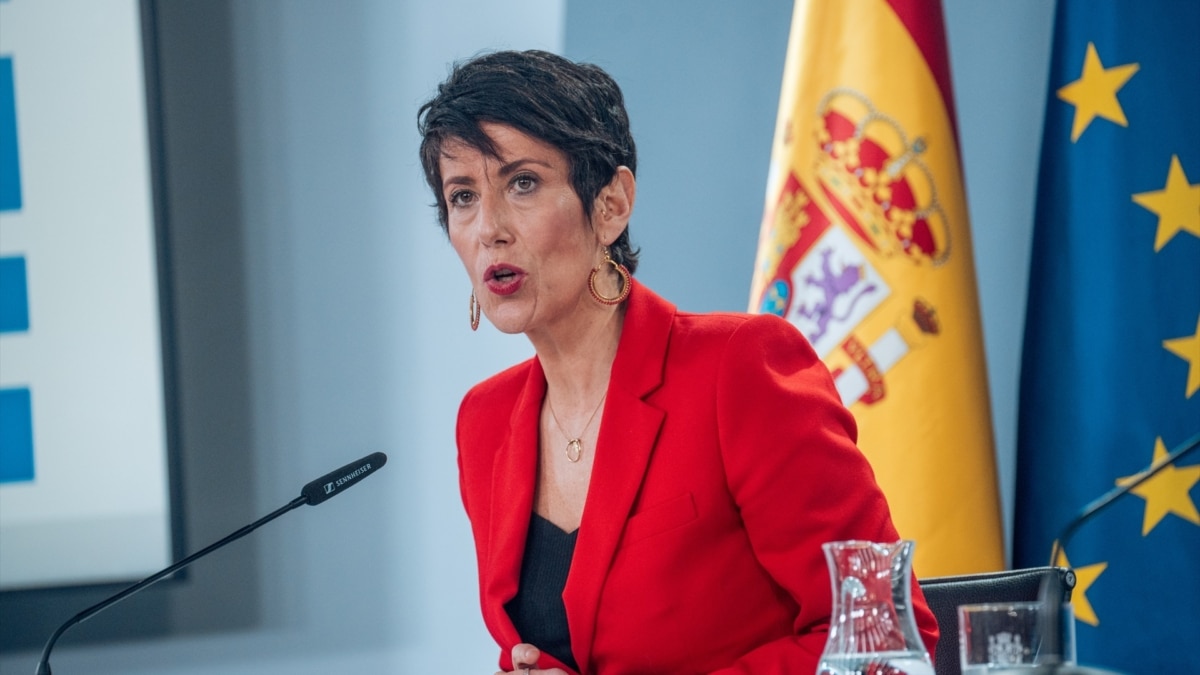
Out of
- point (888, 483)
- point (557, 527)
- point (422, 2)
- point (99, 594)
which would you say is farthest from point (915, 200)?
point (99, 594)

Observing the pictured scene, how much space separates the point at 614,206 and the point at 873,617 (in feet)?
3.09

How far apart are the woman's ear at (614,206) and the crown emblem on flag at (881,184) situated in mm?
705

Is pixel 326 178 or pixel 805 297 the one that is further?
pixel 326 178

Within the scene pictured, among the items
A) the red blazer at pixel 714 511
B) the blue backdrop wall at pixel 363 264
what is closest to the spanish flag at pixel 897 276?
the blue backdrop wall at pixel 363 264

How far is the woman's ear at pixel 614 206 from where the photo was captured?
180 centimetres

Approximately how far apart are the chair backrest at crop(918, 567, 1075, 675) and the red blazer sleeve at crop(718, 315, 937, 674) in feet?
0.60

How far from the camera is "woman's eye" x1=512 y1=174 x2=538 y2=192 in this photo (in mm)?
1726

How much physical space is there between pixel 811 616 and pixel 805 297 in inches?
41.8

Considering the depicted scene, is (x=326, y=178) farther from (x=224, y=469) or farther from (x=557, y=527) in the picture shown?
(x=557, y=527)

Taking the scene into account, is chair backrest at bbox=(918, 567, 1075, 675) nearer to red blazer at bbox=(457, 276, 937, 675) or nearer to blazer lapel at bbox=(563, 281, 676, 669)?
red blazer at bbox=(457, 276, 937, 675)

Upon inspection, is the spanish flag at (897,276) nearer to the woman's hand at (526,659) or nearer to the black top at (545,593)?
the black top at (545,593)

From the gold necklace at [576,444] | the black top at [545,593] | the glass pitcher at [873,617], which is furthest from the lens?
the gold necklace at [576,444]

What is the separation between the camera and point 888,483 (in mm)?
2391

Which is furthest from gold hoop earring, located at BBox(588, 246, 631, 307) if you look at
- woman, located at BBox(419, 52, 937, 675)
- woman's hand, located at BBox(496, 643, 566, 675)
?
woman's hand, located at BBox(496, 643, 566, 675)
